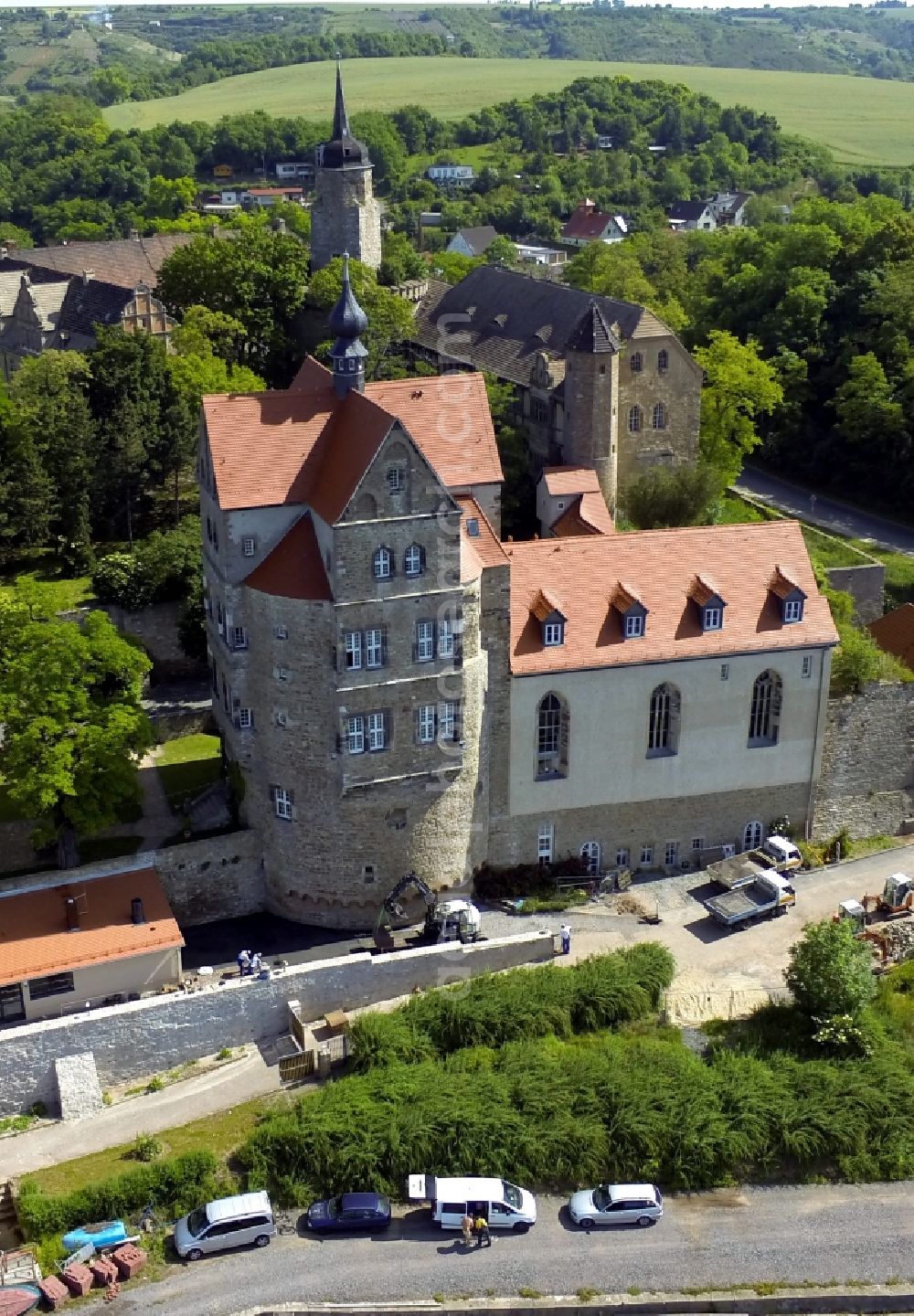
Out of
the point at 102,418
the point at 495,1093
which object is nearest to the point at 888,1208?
the point at 495,1093

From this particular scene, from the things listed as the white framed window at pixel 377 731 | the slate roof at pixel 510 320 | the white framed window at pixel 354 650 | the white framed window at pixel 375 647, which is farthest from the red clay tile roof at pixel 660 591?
the slate roof at pixel 510 320

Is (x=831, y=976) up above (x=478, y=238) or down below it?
below

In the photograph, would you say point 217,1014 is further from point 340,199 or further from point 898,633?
point 340,199

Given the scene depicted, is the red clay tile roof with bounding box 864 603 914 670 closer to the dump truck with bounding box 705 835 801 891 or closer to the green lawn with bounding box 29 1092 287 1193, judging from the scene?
the dump truck with bounding box 705 835 801 891

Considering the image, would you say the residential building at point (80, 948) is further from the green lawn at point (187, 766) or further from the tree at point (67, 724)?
the green lawn at point (187, 766)

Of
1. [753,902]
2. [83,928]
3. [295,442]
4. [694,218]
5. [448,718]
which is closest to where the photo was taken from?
[83,928]

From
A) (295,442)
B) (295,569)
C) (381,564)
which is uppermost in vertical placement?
(295,442)

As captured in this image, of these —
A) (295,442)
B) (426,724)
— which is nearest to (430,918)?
(426,724)

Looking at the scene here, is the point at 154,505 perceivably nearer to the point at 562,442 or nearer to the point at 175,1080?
the point at 562,442
